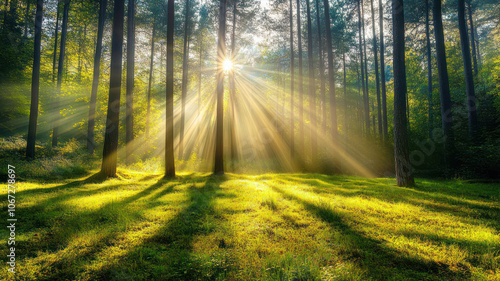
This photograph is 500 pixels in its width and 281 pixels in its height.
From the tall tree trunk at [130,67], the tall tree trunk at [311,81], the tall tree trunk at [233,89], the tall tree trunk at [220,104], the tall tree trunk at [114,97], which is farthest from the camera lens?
the tall tree trunk at [233,89]

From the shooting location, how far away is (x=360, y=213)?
13.9ft

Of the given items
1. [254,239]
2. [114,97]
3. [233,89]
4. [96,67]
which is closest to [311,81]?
[233,89]

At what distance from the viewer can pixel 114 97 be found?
8.13 metres

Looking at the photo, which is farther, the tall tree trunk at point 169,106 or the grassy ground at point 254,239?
the tall tree trunk at point 169,106

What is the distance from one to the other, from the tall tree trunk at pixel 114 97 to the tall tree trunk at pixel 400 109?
37.1 ft

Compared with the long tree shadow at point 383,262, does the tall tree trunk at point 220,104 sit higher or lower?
higher

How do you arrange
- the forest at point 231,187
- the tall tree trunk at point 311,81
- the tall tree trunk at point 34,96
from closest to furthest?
the forest at point 231,187
the tall tree trunk at point 34,96
the tall tree trunk at point 311,81

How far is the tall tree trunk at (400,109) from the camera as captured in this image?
7.60 metres

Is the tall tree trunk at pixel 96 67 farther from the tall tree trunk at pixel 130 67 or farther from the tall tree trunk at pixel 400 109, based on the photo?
the tall tree trunk at pixel 400 109

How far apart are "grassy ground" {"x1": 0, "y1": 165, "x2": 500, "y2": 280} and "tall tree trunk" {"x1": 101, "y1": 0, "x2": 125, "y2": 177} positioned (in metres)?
3.12

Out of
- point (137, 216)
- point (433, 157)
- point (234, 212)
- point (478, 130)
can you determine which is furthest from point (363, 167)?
point (137, 216)

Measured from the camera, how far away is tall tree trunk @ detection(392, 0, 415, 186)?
7.60 metres

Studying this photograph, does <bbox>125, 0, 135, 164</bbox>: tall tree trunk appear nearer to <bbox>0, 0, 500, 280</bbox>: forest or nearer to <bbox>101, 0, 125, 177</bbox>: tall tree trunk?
<bbox>0, 0, 500, 280</bbox>: forest

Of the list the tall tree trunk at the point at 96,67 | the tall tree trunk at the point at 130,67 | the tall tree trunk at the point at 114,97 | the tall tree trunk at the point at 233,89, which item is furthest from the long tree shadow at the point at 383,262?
the tall tree trunk at the point at 96,67
